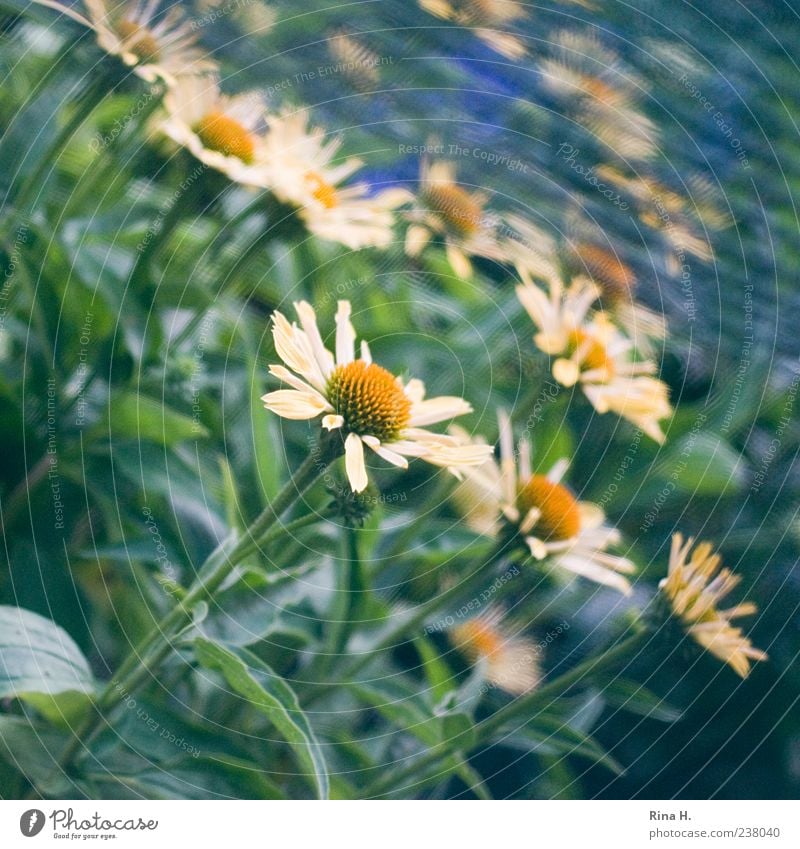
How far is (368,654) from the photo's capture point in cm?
54

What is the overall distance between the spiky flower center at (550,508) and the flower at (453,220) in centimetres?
14

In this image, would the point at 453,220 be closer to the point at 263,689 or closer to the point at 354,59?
the point at 354,59

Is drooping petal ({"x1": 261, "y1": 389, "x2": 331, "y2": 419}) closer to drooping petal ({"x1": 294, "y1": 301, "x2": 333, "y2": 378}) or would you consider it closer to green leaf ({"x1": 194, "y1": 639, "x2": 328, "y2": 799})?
drooping petal ({"x1": 294, "y1": 301, "x2": 333, "y2": 378})

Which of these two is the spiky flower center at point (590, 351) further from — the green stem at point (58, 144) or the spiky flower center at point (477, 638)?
the green stem at point (58, 144)

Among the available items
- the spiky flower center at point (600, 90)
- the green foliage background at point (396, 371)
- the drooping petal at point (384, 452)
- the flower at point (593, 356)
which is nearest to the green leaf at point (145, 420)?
the green foliage background at point (396, 371)

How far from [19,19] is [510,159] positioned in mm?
302

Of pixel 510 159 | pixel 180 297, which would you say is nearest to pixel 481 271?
pixel 510 159

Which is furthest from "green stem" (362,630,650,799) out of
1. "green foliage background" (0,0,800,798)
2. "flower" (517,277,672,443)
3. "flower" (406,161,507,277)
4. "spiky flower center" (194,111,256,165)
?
"spiky flower center" (194,111,256,165)

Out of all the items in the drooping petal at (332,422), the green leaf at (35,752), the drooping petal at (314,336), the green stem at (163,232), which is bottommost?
the green leaf at (35,752)

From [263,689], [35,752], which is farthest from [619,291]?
[35,752]

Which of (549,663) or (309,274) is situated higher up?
(309,274)

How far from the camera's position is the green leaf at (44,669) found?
1.68 ft

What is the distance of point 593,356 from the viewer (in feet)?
1.84
